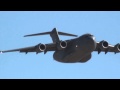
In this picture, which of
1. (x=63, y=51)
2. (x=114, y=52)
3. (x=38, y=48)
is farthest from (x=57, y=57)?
(x=114, y=52)

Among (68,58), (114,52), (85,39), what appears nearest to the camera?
(85,39)

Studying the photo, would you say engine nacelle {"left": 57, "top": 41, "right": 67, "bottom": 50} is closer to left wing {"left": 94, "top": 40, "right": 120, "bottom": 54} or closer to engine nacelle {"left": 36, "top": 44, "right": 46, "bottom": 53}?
engine nacelle {"left": 36, "top": 44, "right": 46, "bottom": 53}

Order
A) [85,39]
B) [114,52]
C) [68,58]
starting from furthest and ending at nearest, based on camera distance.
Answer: [114,52] < [68,58] < [85,39]

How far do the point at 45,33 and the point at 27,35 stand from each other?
2593 mm

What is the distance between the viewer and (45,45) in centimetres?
2753

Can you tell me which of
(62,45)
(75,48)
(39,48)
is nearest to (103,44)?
(75,48)

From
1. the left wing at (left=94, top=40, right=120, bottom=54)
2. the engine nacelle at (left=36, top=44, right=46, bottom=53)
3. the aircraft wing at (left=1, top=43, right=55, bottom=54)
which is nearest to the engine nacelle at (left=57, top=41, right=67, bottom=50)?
the aircraft wing at (left=1, top=43, right=55, bottom=54)

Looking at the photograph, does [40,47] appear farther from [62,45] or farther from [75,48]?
[75,48]

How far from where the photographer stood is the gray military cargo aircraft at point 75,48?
1003 inches

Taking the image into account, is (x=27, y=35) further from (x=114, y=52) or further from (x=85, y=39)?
(x=114, y=52)

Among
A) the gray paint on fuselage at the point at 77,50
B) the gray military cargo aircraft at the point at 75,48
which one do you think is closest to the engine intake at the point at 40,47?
the gray military cargo aircraft at the point at 75,48

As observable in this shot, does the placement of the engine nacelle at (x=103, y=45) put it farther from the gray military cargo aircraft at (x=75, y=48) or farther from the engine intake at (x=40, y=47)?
the engine intake at (x=40, y=47)

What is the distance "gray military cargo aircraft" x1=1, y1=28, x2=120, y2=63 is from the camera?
83.6ft
